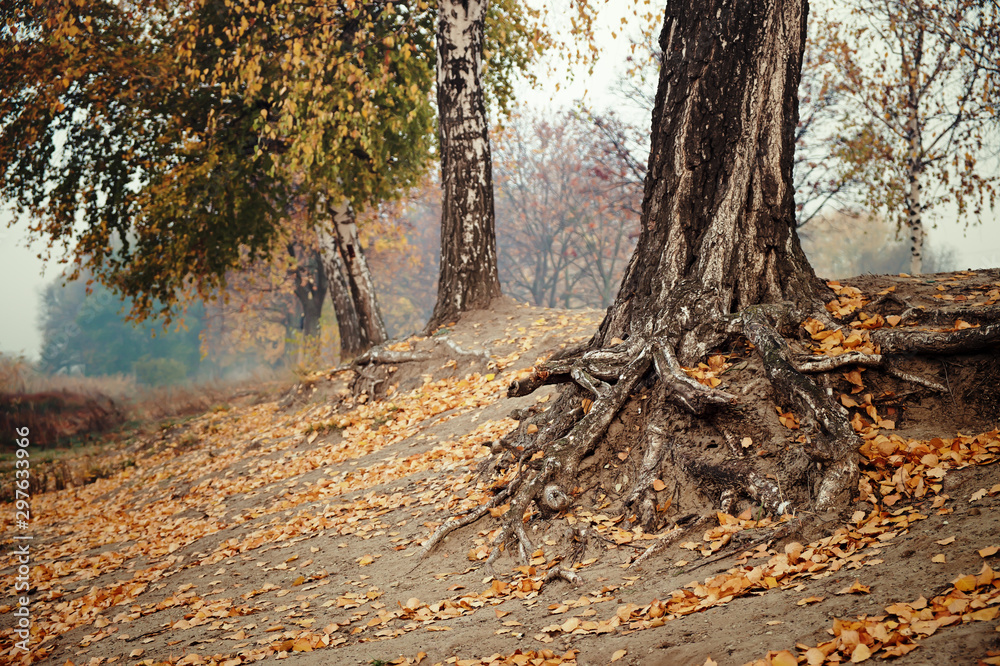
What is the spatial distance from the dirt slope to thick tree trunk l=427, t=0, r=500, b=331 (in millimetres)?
3495

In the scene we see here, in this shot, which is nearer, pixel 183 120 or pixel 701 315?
pixel 701 315

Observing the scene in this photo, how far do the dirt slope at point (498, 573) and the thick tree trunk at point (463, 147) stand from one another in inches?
138

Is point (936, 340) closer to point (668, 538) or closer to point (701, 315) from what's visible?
point (701, 315)

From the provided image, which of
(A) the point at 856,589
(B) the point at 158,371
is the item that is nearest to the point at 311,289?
(A) the point at 856,589

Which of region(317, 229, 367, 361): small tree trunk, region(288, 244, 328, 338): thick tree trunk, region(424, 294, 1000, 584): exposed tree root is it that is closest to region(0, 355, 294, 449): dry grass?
region(317, 229, 367, 361): small tree trunk

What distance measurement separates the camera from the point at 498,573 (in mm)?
4426

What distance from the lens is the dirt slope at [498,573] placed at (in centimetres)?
279

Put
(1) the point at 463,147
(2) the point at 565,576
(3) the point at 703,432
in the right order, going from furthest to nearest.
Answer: (1) the point at 463,147 → (3) the point at 703,432 → (2) the point at 565,576

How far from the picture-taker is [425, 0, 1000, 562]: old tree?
14.7 feet

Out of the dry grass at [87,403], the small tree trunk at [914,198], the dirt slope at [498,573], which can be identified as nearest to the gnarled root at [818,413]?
the dirt slope at [498,573]

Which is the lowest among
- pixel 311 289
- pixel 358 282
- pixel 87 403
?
pixel 87 403

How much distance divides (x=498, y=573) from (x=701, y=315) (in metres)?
2.45

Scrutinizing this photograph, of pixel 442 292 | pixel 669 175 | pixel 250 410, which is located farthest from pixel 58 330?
pixel 669 175

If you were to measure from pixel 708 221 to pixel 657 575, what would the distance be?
2841 millimetres
